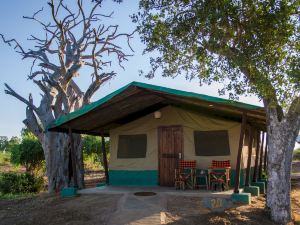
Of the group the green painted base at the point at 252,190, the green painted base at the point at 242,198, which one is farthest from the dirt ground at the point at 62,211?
the green painted base at the point at 252,190

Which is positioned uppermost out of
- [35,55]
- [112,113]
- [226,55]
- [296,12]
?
[35,55]

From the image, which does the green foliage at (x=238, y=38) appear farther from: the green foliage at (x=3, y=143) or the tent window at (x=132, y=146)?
the green foliage at (x=3, y=143)

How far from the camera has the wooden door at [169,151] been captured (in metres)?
12.2

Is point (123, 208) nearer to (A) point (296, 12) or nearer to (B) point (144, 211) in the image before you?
(B) point (144, 211)

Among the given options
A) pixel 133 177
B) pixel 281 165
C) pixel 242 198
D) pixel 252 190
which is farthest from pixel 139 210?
pixel 133 177

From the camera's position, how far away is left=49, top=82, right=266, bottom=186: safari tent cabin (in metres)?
11.6

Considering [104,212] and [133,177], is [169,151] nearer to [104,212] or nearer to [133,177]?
[133,177]

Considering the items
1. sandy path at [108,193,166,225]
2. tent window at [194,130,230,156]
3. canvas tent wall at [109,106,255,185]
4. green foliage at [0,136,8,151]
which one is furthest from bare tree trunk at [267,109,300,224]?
green foliage at [0,136,8,151]

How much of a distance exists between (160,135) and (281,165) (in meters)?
5.00

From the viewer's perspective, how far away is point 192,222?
7910mm

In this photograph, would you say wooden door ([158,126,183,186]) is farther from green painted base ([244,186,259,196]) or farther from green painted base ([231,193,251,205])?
green painted base ([231,193,251,205])

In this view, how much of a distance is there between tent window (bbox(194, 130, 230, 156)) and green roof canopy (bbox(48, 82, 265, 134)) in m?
0.64

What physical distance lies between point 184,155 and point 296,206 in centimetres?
368

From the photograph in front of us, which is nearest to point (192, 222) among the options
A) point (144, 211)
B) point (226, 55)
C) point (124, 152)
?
point (144, 211)
